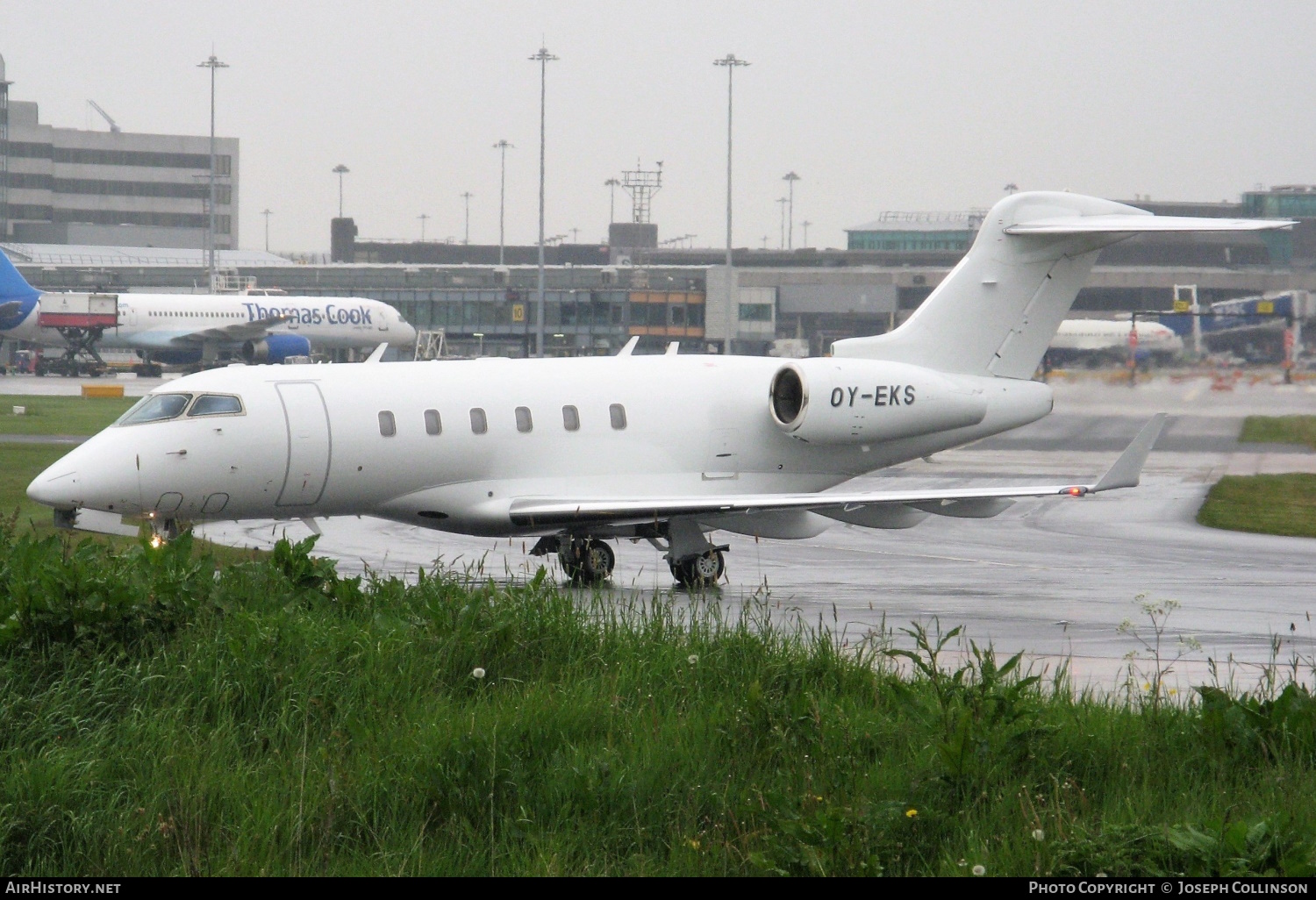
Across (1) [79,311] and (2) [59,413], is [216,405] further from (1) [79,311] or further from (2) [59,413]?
(1) [79,311]

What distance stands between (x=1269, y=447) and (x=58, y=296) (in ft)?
180

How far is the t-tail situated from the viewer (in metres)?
19.8

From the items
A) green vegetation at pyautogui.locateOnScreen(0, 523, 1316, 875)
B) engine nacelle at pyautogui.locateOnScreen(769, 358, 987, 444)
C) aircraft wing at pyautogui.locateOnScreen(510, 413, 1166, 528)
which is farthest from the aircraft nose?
engine nacelle at pyautogui.locateOnScreen(769, 358, 987, 444)

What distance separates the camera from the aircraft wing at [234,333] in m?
69.2

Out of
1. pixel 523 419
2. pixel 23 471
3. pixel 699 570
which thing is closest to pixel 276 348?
pixel 23 471

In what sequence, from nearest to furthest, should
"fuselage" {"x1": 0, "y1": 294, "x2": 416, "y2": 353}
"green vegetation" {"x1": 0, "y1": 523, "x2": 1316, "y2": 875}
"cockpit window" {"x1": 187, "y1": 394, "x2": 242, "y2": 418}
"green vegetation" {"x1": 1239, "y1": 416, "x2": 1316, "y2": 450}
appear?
1. "green vegetation" {"x1": 0, "y1": 523, "x2": 1316, "y2": 875}
2. "cockpit window" {"x1": 187, "y1": 394, "x2": 242, "y2": 418}
3. "green vegetation" {"x1": 1239, "y1": 416, "x2": 1316, "y2": 450}
4. "fuselage" {"x1": 0, "y1": 294, "x2": 416, "y2": 353}

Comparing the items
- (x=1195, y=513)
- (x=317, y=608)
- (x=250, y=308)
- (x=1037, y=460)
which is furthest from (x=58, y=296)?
(x=317, y=608)

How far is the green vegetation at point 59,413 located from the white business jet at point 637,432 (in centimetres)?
1749

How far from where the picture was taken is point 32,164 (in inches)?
5241

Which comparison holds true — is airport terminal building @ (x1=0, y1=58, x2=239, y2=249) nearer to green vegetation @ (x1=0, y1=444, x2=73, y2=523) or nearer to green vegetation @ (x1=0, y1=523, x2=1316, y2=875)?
green vegetation @ (x1=0, y1=444, x2=73, y2=523)

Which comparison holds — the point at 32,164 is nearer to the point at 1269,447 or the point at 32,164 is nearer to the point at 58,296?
the point at 58,296

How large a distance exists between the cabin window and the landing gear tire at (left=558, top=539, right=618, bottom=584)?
4.97ft

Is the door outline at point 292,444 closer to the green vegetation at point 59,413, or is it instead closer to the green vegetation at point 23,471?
the green vegetation at point 23,471

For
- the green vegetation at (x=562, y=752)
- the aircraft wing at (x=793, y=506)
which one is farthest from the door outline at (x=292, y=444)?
the green vegetation at (x=562, y=752)
